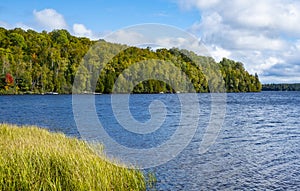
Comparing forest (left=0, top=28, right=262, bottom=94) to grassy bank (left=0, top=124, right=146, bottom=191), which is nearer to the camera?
grassy bank (left=0, top=124, right=146, bottom=191)

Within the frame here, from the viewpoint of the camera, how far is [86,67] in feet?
329

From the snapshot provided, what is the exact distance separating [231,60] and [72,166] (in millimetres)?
181729

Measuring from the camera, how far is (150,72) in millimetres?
90562

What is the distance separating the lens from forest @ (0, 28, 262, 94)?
101m

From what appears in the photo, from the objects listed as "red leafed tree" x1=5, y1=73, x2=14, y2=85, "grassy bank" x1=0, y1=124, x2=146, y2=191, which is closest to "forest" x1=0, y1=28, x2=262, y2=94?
"red leafed tree" x1=5, y1=73, x2=14, y2=85

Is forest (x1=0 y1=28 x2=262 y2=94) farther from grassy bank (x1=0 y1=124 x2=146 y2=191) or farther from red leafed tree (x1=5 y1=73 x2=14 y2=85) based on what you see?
grassy bank (x1=0 y1=124 x2=146 y2=191)

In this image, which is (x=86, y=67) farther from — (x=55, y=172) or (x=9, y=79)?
(x=55, y=172)

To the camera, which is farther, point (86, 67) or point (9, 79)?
point (9, 79)

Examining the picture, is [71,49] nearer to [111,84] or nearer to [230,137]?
[111,84]

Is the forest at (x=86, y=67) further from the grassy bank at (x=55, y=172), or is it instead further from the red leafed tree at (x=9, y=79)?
the grassy bank at (x=55, y=172)

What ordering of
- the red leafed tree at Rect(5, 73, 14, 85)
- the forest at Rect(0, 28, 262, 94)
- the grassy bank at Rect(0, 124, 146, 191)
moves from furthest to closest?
the red leafed tree at Rect(5, 73, 14, 85)
the forest at Rect(0, 28, 262, 94)
the grassy bank at Rect(0, 124, 146, 191)

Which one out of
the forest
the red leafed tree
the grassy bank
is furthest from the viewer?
the red leafed tree

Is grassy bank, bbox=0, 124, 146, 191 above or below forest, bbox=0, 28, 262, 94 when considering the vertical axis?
below

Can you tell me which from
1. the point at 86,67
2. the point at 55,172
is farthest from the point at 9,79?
the point at 55,172
